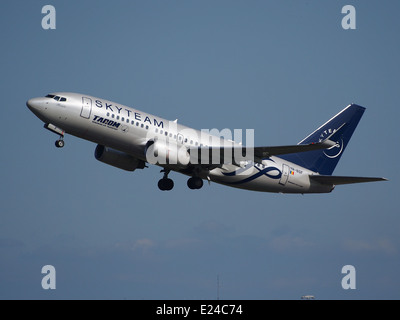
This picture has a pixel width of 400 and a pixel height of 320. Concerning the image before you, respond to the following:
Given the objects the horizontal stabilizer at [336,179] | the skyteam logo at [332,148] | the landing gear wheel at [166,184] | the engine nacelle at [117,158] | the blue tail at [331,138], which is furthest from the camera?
the skyteam logo at [332,148]

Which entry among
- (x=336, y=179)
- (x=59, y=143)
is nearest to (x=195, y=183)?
(x=59, y=143)

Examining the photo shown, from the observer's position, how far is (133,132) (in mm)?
49094

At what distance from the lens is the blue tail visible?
58.0 metres

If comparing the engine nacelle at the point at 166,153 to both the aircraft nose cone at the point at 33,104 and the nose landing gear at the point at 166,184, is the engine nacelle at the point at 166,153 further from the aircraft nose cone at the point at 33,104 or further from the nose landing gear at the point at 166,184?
the aircraft nose cone at the point at 33,104

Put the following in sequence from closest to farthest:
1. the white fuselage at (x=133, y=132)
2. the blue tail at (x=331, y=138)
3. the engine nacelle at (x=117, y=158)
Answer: the white fuselage at (x=133, y=132) → the engine nacelle at (x=117, y=158) → the blue tail at (x=331, y=138)

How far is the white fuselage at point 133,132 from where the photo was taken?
1886 inches

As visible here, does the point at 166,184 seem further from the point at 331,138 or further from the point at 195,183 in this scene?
the point at 331,138

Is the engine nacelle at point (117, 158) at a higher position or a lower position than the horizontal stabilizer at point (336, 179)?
higher

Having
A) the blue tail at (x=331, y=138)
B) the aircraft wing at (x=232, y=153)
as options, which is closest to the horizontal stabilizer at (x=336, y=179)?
the blue tail at (x=331, y=138)

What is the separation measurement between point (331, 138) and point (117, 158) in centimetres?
1829

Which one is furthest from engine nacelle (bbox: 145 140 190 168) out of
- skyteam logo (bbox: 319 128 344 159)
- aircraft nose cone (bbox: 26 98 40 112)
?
skyteam logo (bbox: 319 128 344 159)

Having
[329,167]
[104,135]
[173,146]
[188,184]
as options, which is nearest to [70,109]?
[104,135]

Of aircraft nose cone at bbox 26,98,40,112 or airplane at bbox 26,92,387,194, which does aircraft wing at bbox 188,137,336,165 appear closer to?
airplane at bbox 26,92,387,194
